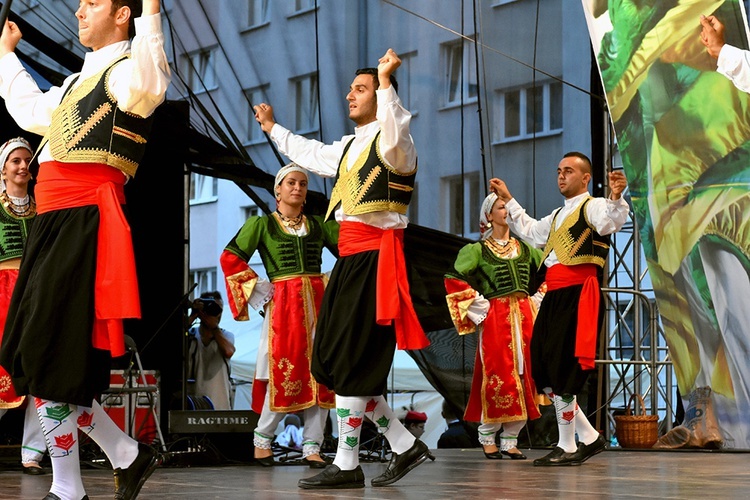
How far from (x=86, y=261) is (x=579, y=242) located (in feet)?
10.2

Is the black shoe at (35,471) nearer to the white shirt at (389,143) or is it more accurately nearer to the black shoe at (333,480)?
the black shoe at (333,480)

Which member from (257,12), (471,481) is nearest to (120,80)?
(471,481)

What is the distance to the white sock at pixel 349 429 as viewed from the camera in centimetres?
374

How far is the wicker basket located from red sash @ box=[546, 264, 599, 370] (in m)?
2.07

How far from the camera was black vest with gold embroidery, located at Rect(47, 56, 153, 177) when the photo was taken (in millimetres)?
2982

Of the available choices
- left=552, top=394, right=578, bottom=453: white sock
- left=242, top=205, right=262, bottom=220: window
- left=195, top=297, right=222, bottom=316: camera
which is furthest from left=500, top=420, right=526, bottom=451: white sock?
left=242, top=205, right=262, bottom=220: window

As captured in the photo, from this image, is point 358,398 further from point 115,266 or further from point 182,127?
point 182,127

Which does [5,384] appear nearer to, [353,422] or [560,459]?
[353,422]

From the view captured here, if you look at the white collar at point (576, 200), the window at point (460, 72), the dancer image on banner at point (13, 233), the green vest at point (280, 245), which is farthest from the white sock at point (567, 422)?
the window at point (460, 72)

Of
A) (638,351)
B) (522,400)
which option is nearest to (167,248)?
(522,400)

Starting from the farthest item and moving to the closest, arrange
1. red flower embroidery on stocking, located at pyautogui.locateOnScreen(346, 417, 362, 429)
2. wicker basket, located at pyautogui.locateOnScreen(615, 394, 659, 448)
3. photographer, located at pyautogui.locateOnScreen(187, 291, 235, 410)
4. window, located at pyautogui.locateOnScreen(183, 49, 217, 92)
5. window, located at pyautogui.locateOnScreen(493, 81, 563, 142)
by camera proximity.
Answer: window, located at pyautogui.locateOnScreen(493, 81, 563, 142), wicker basket, located at pyautogui.locateOnScreen(615, 394, 659, 448), photographer, located at pyautogui.locateOnScreen(187, 291, 235, 410), window, located at pyautogui.locateOnScreen(183, 49, 217, 92), red flower embroidery on stocking, located at pyautogui.locateOnScreen(346, 417, 362, 429)

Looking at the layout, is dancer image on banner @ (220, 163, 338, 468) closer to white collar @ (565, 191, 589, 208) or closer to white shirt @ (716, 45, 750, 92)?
white collar @ (565, 191, 589, 208)

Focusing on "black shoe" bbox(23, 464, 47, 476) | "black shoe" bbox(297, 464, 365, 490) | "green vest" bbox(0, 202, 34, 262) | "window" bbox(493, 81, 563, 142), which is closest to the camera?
"black shoe" bbox(297, 464, 365, 490)

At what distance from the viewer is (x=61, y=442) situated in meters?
2.87
